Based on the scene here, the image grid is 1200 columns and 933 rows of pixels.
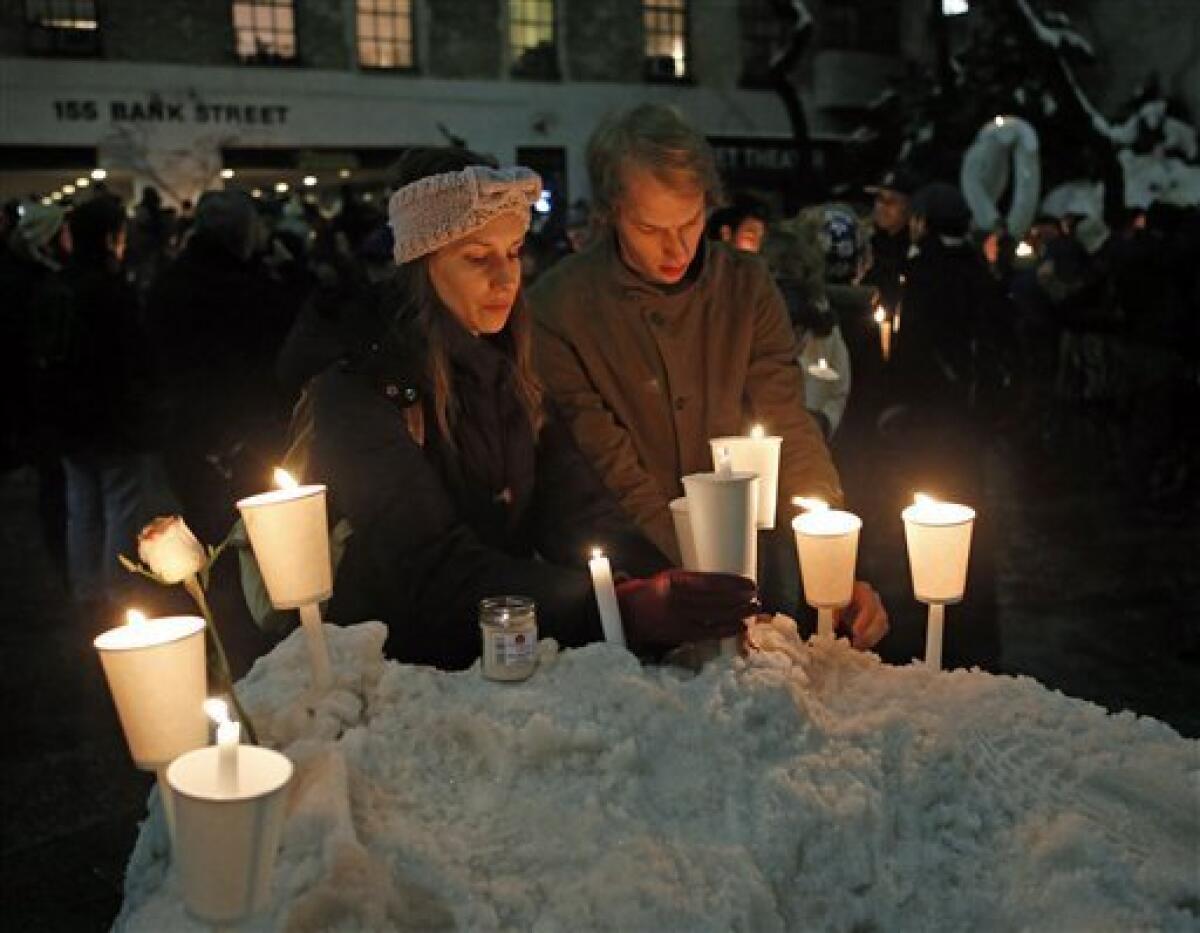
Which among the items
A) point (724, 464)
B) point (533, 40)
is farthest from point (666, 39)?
point (724, 464)

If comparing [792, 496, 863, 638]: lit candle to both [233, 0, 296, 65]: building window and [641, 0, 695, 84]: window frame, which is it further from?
[641, 0, 695, 84]: window frame

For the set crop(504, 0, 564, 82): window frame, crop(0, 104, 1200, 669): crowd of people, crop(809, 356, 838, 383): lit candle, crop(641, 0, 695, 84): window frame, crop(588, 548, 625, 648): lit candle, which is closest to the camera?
crop(588, 548, 625, 648): lit candle

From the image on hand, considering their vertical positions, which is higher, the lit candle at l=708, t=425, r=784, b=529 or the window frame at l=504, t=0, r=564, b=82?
the window frame at l=504, t=0, r=564, b=82

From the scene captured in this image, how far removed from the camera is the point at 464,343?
2598 mm

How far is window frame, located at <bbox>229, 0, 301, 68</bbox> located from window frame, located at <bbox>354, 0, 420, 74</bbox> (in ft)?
3.69

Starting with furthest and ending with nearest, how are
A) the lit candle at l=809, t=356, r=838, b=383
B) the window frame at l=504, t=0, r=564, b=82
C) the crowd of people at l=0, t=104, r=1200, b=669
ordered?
the window frame at l=504, t=0, r=564, b=82 < the lit candle at l=809, t=356, r=838, b=383 < the crowd of people at l=0, t=104, r=1200, b=669

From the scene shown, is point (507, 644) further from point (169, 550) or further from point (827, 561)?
point (827, 561)

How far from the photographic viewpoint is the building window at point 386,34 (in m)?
24.2

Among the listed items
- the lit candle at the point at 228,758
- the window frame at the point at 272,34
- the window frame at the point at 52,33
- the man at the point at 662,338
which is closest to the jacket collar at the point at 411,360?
the man at the point at 662,338

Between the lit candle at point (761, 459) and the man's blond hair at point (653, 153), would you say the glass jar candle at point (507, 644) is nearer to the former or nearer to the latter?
the lit candle at point (761, 459)

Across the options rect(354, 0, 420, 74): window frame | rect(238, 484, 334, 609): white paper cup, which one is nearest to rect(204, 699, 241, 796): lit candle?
rect(238, 484, 334, 609): white paper cup

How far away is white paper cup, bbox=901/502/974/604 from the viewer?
2303mm

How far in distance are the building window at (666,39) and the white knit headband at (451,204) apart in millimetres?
25561

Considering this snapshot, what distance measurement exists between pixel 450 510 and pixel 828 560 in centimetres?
71
